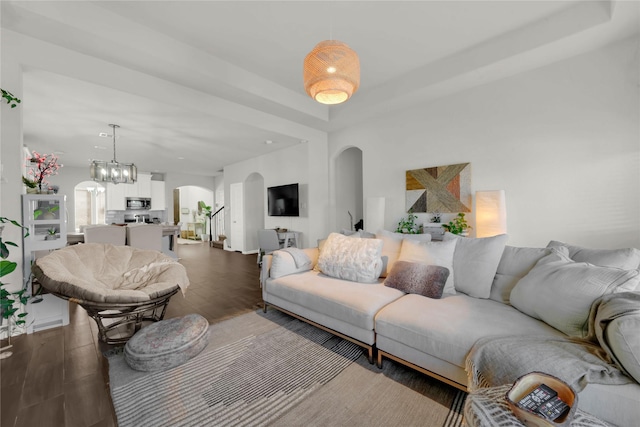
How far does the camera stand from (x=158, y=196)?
8.27 m

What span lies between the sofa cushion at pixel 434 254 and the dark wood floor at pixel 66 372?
1.83m

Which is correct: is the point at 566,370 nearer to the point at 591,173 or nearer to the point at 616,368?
the point at 616,368

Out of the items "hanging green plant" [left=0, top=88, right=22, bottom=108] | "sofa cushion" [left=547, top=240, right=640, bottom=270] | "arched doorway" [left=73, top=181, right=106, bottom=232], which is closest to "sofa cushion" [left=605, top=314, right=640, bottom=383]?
"sofa cushion" [left=547, top=240, right=640, bottom=270]

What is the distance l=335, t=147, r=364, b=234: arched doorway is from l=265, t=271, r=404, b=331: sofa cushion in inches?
112

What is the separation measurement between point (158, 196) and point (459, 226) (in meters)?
8.60

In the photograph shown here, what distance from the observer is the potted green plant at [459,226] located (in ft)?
11.0

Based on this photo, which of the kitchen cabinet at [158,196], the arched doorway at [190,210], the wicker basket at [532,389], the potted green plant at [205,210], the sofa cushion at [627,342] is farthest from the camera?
the arched doorway at [190,210]

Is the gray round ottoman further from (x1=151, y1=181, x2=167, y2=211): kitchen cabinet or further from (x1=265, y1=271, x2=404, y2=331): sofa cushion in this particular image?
(x1=151, y1=181, x2=167, y2=211): kitchen cabinet

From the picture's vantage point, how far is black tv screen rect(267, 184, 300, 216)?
5.61m

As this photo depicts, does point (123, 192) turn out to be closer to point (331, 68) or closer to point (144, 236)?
point (144, 236)

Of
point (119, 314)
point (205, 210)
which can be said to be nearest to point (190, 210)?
point (205, 210)

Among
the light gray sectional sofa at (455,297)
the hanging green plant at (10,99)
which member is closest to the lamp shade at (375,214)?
the light gray sectional sofa at (455,297)

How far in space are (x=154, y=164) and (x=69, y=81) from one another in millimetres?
4907

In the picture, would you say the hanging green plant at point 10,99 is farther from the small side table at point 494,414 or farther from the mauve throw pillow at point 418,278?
the small side table at point 494,414
